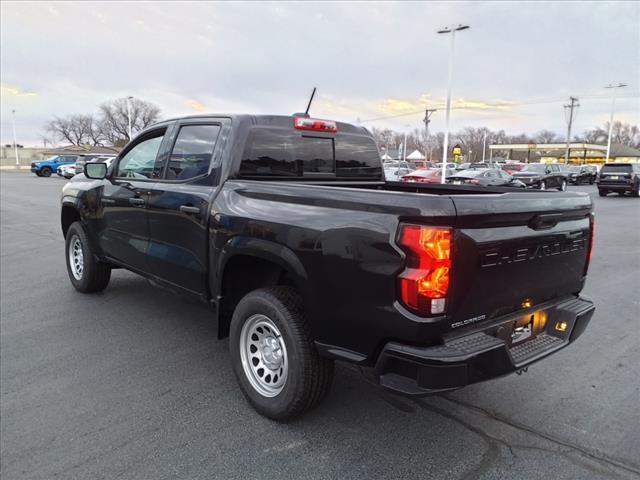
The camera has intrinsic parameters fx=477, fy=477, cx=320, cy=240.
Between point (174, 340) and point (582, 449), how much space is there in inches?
132

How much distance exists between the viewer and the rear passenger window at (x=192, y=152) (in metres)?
3.75

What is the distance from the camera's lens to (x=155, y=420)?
3117 mm

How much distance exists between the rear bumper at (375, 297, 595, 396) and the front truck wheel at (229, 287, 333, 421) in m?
0.57

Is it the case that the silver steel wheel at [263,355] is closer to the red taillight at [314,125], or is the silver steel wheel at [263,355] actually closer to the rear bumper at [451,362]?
the rear bumper at [451,362]

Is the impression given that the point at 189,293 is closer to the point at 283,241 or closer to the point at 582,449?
the point at 283,241

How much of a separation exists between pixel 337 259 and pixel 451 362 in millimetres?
775

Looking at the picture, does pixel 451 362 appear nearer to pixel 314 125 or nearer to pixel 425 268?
pixel 425 268

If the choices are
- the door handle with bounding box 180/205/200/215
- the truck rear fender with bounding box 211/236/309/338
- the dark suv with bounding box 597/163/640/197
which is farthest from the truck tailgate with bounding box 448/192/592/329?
the dark suv with bounding box 597/163/640/197

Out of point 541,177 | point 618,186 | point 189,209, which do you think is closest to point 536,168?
point 541,177

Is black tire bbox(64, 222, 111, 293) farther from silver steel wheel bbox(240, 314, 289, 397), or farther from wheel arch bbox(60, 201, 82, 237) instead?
silver steel wheel bbox(240, 314, 289, 397)

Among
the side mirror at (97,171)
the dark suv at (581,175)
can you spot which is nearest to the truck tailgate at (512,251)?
the side mirror at (97,171)

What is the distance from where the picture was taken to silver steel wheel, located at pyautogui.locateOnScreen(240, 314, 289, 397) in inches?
123

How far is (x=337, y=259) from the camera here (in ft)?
8.45

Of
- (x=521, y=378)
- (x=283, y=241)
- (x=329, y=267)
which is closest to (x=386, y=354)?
(x=329, y=267)
